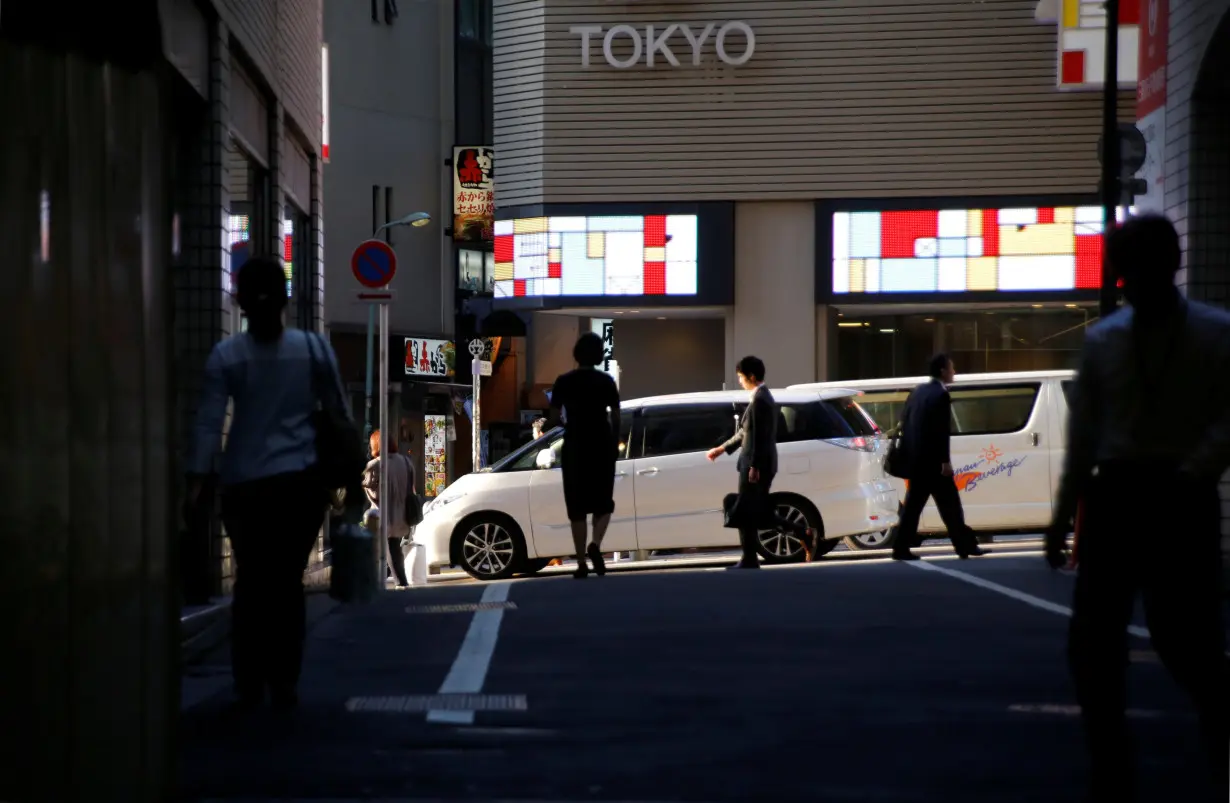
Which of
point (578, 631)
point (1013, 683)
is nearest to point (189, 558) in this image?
point (578, 631)

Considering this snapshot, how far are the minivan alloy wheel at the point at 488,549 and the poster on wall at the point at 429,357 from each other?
2561 cm

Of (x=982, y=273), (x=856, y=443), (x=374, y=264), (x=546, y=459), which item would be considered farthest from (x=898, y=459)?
(x=982, y=273)

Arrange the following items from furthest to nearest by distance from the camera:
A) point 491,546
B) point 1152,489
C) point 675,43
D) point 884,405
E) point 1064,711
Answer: point 675,43 < point 884,405 < point 491,546 < point 1064,711 < point 1152,489

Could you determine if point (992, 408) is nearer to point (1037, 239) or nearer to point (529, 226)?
point (1037, 239)

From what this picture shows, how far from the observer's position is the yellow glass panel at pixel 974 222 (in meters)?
32.3

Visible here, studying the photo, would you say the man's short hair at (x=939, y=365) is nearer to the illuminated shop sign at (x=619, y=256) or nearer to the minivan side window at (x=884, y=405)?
the minivan side window at (x=884, y=405)

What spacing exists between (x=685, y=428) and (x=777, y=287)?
13169mm

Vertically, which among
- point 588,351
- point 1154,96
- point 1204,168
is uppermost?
point 1154,96

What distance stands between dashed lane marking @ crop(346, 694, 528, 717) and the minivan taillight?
39.8 ft

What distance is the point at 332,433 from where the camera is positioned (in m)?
7.46

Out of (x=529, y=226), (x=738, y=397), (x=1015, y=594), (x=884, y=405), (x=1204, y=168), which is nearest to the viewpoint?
(x=1015, y=594)

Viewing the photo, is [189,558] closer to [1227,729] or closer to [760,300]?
[1227,729]

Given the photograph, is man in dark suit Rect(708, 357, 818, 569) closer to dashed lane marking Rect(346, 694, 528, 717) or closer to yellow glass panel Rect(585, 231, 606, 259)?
dashed lane marking Rect(346, 694, 528, 717)

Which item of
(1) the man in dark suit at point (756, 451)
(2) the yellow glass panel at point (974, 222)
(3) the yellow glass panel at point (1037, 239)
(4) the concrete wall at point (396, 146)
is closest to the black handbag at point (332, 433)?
(1) the man in dark suit at point (756, 451)
